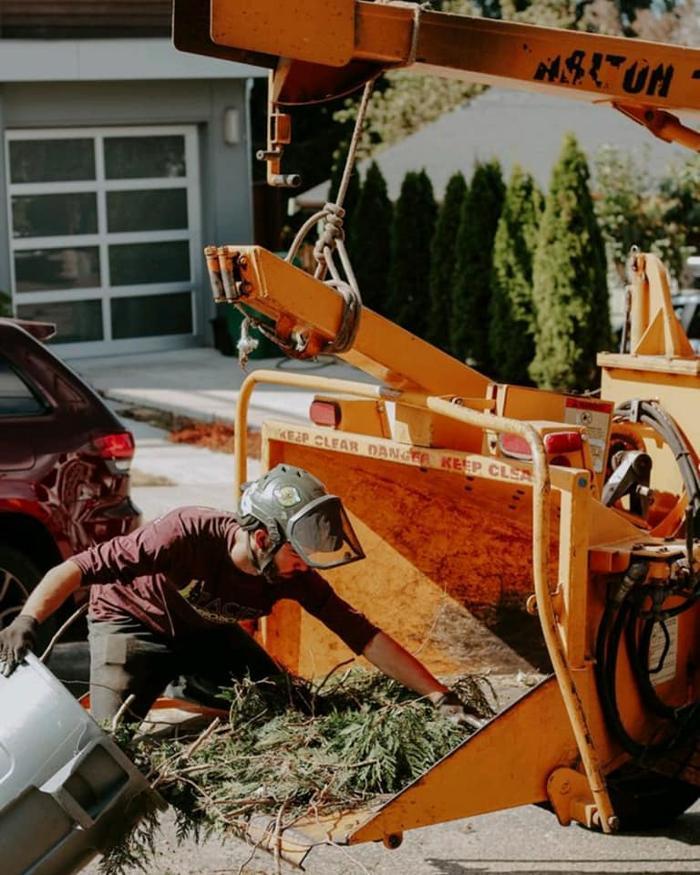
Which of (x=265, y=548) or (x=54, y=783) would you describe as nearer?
(x=54, y=783)

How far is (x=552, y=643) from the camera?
15.2 feet

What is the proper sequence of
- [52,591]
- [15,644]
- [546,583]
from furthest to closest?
1. [52,591]
2. [546,583]
3. [15,644]

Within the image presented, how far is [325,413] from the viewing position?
574 cm

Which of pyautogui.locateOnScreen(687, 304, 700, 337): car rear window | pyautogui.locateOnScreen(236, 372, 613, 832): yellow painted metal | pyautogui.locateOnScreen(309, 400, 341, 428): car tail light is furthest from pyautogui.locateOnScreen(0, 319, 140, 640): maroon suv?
pyautogui.locateOnScreen(687, 304, 700, 337): car rear window

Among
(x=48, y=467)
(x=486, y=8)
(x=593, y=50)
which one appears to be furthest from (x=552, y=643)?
(x=486, y=8)

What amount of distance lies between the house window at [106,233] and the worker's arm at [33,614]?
14174 millimetres

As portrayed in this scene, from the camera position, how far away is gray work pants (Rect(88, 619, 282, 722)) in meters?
5.24

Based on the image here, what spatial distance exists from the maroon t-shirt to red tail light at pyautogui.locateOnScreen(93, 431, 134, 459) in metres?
1.86

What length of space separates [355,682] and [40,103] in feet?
46.6

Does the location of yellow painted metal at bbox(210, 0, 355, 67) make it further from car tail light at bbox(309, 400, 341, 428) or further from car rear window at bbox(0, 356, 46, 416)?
car rear window at bbox(0, 356, 46, 416)

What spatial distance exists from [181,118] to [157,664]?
1478 cm

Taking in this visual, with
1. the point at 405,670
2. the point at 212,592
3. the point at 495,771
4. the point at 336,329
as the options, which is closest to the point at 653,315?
the point at 336,329

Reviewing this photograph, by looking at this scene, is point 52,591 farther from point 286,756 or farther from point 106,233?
point 106,233

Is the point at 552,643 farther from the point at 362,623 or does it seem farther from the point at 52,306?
the point at 52,306
